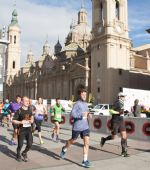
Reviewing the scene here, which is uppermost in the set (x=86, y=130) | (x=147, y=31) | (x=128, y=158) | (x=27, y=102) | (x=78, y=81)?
(x=147, y=31)

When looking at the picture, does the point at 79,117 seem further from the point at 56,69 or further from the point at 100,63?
the point at 56,69

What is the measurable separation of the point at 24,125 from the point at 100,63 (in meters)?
47.0

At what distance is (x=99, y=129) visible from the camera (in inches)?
626

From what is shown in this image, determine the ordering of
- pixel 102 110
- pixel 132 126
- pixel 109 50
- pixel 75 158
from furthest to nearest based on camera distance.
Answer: pixel 109 50, pixel 102 110, pixel 132 126, pixel 75 158

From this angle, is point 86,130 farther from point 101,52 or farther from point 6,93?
point 6,93

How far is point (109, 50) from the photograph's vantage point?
52.8m

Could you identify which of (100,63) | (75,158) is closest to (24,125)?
(75,158)

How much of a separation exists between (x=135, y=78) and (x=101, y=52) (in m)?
8.73

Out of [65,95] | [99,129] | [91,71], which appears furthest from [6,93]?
[99,129]

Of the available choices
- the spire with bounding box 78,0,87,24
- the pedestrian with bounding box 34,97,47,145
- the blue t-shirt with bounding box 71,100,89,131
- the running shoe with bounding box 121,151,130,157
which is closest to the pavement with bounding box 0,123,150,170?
the running shoe with bounding box 121,151,130,157

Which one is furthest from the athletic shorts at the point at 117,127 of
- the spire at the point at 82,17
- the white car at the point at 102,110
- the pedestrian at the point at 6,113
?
the spire at the point at 82,17

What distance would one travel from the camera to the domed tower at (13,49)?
10400 centimetres

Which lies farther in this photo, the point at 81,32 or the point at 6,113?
the point at 81,32

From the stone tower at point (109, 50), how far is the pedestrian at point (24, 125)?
43.3 m
